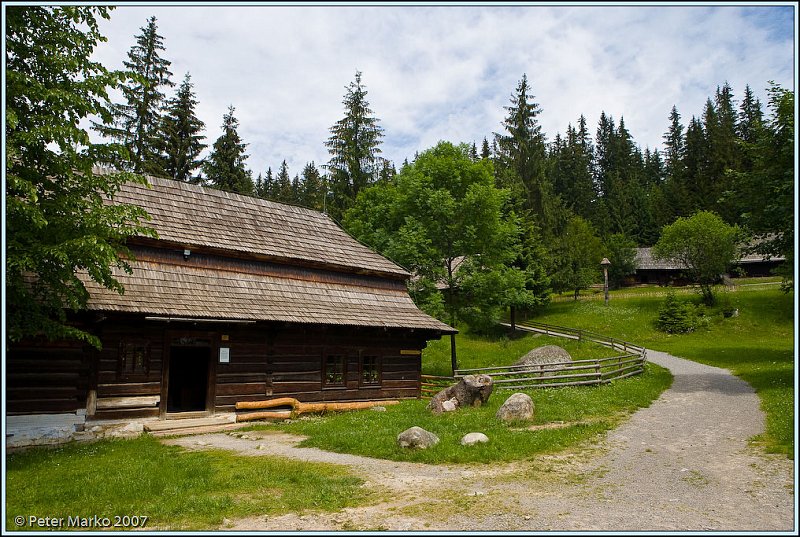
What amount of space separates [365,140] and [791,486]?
129 feet

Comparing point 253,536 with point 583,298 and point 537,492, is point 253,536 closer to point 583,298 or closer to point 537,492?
Answer: point 537,492

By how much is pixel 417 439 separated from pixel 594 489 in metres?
3.71

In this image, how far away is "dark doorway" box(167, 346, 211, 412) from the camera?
19172mm

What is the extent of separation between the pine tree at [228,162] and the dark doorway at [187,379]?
2283 centimetres

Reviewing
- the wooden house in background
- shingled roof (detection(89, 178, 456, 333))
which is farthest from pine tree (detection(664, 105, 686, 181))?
shingled roof (detection(89, 178, 456, 333))

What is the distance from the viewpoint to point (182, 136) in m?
40.0

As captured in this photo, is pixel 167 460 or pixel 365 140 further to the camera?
pixel 365 140

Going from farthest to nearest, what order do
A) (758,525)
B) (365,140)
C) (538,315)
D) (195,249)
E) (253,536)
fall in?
(538,315) < (365,140) < (195,249) < (758,525) < (253,536)

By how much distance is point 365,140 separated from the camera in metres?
43.6

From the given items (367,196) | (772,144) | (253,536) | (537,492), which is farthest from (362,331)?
(367,196)

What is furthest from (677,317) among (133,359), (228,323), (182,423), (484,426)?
(133,359)

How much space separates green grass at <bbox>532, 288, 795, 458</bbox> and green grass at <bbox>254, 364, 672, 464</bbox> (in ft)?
15.5

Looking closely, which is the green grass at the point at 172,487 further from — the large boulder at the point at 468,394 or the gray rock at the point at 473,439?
the large boulder at the point at 468,394

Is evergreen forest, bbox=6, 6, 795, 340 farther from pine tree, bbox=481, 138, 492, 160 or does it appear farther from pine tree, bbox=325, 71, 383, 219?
pine tree, bbox=481, 138, 492, 160
